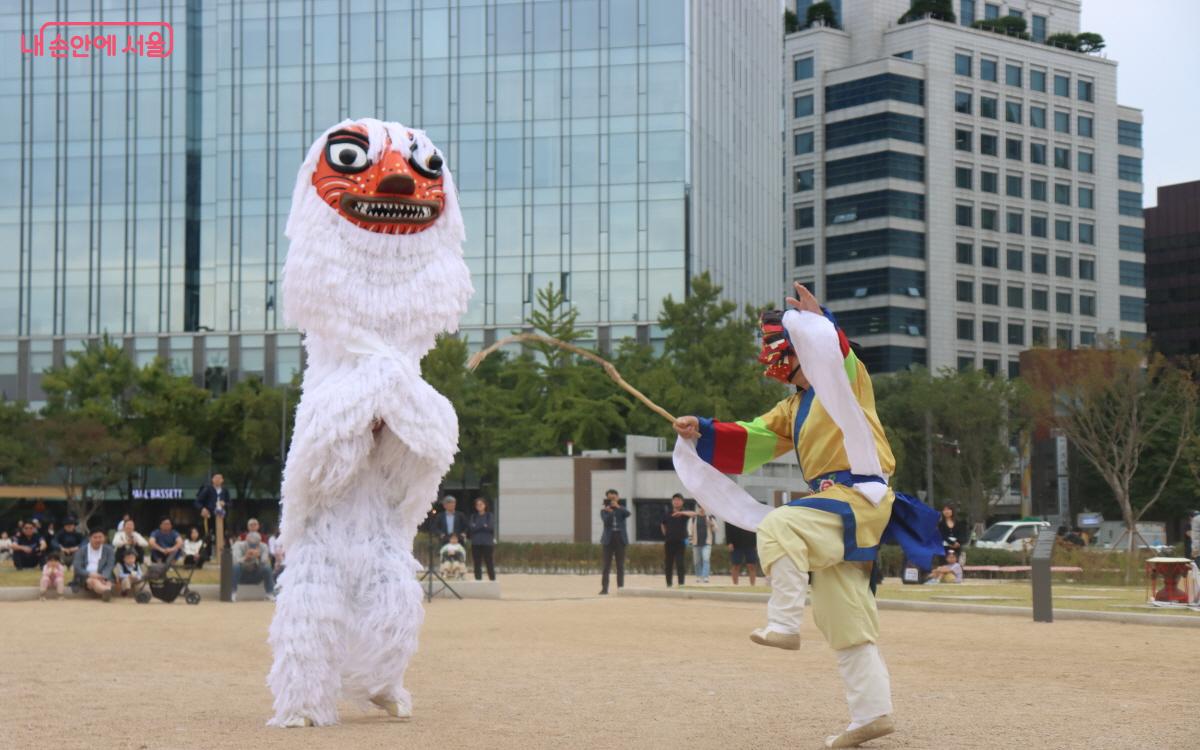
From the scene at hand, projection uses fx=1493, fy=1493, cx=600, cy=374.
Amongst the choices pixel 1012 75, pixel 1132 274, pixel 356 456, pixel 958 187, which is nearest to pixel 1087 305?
pixel 1132 274

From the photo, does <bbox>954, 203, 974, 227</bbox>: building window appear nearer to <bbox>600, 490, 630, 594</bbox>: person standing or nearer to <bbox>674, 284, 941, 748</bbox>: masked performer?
<bbox>600, 490, 630, 594</bbox>: person standing

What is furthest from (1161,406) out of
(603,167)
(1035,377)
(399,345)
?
(399,345)

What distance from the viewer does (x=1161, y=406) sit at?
2146 inches

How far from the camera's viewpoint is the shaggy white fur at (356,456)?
27.5 feet

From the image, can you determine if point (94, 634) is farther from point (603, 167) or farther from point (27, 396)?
point (27, 396)

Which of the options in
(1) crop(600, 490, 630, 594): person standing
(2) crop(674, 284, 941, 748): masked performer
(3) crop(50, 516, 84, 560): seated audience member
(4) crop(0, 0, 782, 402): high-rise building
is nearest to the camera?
(2) crop(674, 284, 941, 748): masked performer

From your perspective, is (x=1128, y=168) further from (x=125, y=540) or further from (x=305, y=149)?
(x=125, y=540)

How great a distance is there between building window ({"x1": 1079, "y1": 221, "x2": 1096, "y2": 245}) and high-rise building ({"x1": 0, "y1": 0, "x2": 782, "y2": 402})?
36.6 meters

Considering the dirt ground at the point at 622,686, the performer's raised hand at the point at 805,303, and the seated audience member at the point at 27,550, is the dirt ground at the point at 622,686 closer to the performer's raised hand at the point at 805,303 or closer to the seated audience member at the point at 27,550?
the performer's raised hand at the point at 805,303

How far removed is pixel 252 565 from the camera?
23453 mm

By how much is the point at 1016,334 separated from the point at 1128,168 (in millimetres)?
14415

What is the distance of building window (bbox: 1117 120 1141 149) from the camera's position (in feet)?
311

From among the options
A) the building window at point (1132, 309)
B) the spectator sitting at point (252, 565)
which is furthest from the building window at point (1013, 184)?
the spectator sitting at point (252, 565)

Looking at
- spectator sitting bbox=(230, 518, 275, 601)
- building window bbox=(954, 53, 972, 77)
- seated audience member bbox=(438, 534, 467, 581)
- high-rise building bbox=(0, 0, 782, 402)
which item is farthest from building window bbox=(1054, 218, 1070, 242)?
spectator sitting bbox=(230, 518, 275, 601)
